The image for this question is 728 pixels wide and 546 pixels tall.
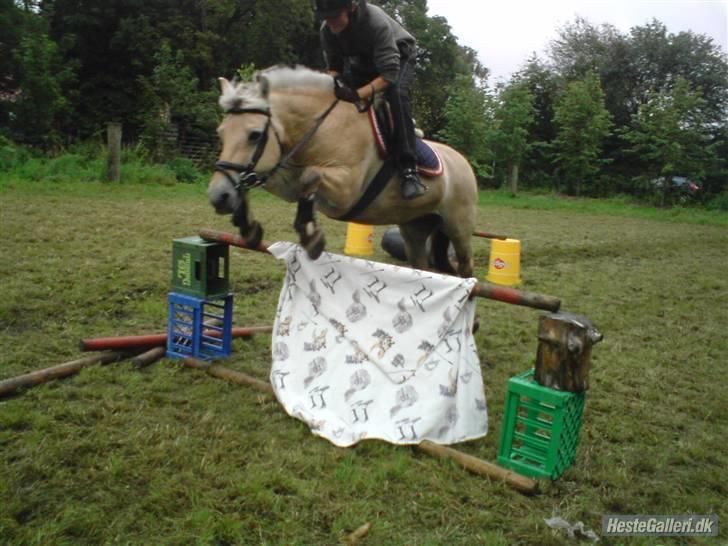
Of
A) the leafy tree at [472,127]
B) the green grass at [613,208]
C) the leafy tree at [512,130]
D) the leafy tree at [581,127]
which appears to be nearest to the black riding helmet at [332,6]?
the green grass at [613,208]

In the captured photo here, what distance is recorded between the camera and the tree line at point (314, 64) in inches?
641

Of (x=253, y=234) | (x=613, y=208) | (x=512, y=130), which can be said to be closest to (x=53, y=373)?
(x=253, y=234)

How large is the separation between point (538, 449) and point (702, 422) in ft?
4.41

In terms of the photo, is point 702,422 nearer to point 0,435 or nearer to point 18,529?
point 18,529

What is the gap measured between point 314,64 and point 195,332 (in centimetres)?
2562

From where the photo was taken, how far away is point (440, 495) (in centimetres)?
262

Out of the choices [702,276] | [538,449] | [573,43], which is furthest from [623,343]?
[573,43]

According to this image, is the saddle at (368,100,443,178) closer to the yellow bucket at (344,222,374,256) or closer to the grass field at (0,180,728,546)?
the grass field at (0,180,728,546)

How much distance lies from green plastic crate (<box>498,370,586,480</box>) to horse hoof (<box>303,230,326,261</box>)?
1.19 meters

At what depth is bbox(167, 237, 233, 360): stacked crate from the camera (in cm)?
397

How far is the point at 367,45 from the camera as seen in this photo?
3514mm

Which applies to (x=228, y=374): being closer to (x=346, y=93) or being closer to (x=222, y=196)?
(x=222, y=196)

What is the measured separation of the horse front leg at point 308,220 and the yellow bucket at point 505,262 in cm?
413

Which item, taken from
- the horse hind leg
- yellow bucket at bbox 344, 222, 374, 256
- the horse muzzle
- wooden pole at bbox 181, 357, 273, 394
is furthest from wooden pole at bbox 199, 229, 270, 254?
Result: yellow bucket at bbox 344, 222, 374, 256
